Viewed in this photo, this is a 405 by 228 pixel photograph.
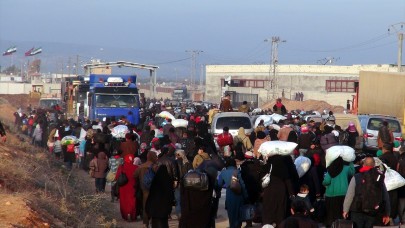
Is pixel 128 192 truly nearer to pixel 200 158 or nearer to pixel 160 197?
pixel 200 158

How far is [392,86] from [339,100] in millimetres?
64866

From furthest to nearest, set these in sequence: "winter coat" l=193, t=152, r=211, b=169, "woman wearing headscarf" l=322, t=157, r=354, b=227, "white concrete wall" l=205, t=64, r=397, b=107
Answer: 1. "white concrete wall" l=205, t=64, r=397, b=107
2. "winter coat" l=193, t=152, r=211, b=169
3. "woman wearing headscarf" l=322, t=157, r=354, b=227

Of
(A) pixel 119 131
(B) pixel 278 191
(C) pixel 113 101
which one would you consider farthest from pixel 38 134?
(B) pixel 278 191

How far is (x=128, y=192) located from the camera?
59.3 ft

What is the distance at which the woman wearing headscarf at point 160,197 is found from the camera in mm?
15461

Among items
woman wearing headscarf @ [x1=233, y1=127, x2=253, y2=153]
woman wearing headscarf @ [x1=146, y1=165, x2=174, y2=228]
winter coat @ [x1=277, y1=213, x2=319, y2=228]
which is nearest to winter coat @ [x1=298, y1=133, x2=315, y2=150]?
woman wearing headscarf @ [x1=233, y1=127, x2=253, y2=153]

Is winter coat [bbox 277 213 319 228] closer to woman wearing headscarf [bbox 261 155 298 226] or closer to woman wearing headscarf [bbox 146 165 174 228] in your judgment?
woman wearing headscarf [bbox 261 155 298 226]

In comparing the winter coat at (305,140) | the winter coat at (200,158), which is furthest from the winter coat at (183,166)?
the winter coat at (305,140)

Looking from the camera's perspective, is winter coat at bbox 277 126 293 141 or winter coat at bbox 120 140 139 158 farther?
winter coat at bbox 277 126 293 141

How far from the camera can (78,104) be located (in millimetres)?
47812

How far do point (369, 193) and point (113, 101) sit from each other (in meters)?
27.4

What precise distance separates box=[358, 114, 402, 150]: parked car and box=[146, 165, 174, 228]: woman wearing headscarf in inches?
748

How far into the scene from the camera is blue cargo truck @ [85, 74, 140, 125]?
130 ft

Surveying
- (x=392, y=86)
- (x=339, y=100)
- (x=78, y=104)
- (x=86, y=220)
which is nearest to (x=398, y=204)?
(x=86, y=220)
